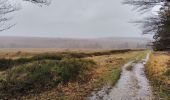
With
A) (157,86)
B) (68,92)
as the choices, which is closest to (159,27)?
(157,86)

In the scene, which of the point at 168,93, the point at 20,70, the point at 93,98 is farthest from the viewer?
the point at 20,70

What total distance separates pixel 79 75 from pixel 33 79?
5262 millimetres

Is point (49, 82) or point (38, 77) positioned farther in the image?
point (38, 77)

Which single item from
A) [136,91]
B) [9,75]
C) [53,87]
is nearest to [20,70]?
[9,75]

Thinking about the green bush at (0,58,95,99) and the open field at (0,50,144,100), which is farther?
the green bush at (0,58,95,99)

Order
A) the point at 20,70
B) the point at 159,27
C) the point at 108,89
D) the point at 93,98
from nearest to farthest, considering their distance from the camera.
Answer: the point at 93,98 < the point at 108,89 < the point at 20,70 < the point at 159,27

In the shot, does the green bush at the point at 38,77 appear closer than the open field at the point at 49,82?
No

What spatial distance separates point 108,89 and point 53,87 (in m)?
3.50

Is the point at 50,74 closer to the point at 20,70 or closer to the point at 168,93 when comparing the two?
the point at 20,70

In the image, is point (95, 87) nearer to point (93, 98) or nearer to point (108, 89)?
point (108, 89)

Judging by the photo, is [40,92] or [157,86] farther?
[157,86]

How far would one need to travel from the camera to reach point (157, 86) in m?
24.1

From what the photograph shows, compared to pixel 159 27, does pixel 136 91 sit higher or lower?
lower

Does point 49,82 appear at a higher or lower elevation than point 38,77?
lower
